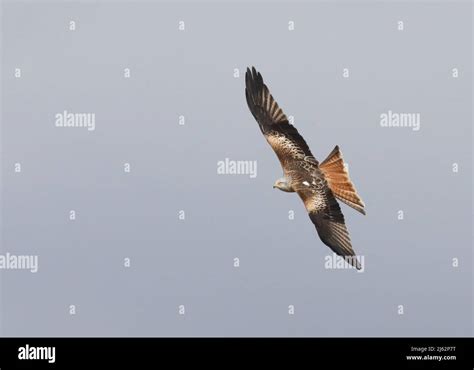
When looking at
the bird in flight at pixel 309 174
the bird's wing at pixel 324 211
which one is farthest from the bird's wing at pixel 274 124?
the bird's wing at pixel 324 211

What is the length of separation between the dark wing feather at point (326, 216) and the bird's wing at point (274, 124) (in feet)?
1.05

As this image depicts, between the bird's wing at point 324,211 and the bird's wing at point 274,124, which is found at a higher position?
the bird's wing at point 274,124

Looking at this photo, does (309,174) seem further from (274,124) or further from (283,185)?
(274,124)

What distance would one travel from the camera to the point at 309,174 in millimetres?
13867

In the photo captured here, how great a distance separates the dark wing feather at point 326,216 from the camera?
44.3 ft

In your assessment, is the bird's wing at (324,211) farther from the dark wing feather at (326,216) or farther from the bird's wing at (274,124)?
the bird's wing at (274,124)

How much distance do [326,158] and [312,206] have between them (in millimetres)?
551

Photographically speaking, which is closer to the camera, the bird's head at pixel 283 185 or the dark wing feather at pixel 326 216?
the dark wing feather at pixel 326 216

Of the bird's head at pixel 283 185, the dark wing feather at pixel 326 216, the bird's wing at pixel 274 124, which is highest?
the bird's wing at pixel 274 124

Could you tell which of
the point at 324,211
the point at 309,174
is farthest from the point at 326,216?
the point at 309,174

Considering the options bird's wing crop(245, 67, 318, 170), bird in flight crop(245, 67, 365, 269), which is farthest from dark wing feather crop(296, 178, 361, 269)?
bird's wing crop(245, 67, 318, 170)

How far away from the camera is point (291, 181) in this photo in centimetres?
1403

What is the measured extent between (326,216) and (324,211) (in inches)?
2.4

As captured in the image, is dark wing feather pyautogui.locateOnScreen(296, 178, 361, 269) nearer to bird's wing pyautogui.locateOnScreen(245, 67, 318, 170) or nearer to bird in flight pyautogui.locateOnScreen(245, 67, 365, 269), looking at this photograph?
bird in flight pyautogui.locateOnScreen(245, 67, 365, 269)
